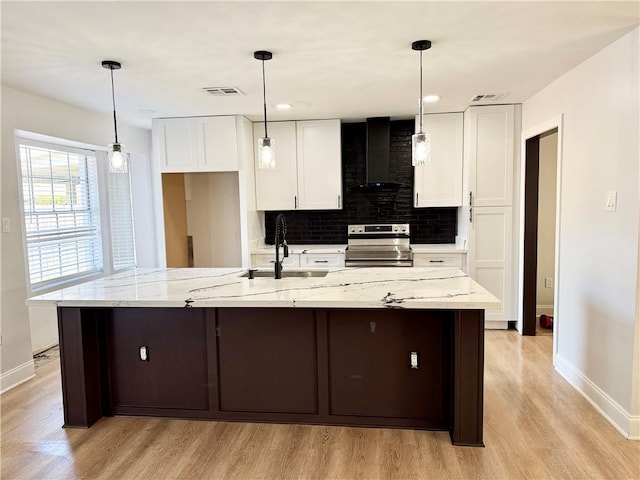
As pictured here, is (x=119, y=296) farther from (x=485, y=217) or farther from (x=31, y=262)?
(x=485, y=217)

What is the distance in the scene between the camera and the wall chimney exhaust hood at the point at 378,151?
15.2 ft

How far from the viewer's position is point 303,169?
15.7 feet

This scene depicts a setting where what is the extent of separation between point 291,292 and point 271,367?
51 centimetres

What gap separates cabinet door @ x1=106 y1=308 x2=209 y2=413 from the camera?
2.61m

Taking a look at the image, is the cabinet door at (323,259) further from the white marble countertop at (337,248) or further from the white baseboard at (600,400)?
the white baseboard at (600,400)

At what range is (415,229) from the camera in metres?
5.03

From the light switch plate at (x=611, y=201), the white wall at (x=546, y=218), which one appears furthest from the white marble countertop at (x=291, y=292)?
the white wall at (x=546, y=218)

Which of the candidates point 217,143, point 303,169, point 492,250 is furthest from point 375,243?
point 217,143

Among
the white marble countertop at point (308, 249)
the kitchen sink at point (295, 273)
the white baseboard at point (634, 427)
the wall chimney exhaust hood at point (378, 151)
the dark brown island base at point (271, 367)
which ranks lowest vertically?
the white baseboard at point (634, 427)

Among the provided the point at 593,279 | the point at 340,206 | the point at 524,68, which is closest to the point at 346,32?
the point at 524,68

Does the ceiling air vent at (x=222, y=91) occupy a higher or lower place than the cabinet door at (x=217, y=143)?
higher

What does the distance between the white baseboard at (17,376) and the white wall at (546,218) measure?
15.7 ft

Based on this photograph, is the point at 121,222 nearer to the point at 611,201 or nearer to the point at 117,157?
the point at 117,157

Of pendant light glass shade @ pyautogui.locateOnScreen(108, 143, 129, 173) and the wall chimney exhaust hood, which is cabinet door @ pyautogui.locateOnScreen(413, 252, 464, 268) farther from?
pendant light glass shade @ pyautogui.locateOnScreen(108, 143, 129, 173)
